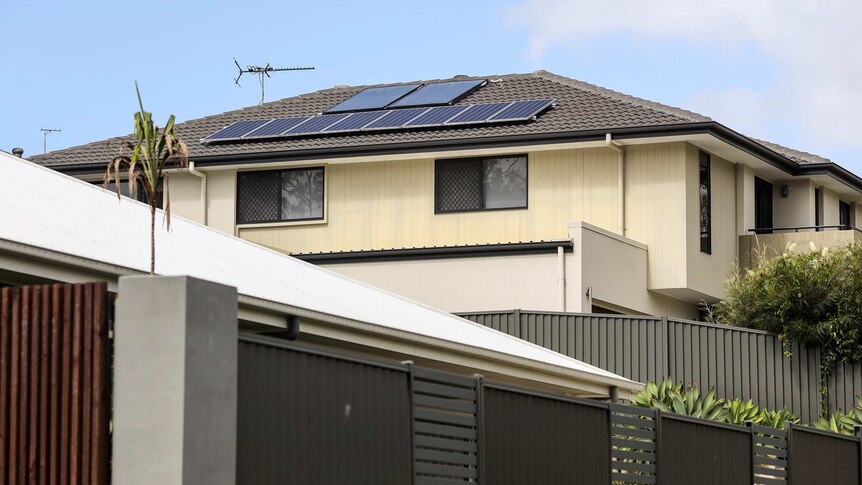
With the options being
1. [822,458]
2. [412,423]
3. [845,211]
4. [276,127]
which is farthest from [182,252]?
[845,211]

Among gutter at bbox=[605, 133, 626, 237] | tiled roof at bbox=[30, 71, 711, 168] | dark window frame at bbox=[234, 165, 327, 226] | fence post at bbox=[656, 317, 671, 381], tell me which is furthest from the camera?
dark window frame at bbox=[234, 165, 327, 226]

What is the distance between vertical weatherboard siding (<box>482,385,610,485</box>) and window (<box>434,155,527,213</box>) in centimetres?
1718

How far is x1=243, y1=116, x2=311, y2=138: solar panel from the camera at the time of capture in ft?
105

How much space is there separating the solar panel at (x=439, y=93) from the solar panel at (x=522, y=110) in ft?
6.62

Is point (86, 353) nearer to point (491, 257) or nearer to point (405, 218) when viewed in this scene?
point (491, 257)

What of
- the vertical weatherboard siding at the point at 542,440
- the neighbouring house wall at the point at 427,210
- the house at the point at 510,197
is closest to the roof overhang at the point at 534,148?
the house at the point at 510,197

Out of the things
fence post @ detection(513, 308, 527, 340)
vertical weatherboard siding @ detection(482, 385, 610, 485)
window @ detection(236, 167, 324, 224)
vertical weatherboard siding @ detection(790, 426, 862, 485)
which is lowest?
vertical weatherboard siding @ detection(790, 426, 862, 485)

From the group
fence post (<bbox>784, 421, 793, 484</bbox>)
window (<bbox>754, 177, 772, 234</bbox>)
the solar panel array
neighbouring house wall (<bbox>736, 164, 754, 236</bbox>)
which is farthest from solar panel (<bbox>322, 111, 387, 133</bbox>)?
fence post (<bbox>784, 421, 793, 484</bbox>)

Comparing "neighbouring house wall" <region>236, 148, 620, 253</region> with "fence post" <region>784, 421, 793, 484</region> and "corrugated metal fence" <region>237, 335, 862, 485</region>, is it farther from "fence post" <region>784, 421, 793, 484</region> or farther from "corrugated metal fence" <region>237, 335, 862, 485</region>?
"corrugated metal fence" <region>237, 335, 862, 485</region>

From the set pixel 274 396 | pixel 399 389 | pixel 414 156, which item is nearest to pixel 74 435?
pixel 274 396

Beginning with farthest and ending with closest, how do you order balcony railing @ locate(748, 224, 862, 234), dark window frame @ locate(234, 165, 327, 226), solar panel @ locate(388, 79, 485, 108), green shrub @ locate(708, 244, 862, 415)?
solar panel @ locate(388, 79, 485, 108), balcony railing @ locate(748, 224, 862, 234), dark window frame @ locate(234, 165, 327, 226), green shrub @ locate(708, 244, 862, 415)

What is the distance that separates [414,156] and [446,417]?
19.6 metres

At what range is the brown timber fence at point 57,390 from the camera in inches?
318

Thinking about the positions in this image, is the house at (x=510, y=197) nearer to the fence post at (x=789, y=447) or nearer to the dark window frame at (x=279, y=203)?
the dark window frame at (x=279, y=203)
